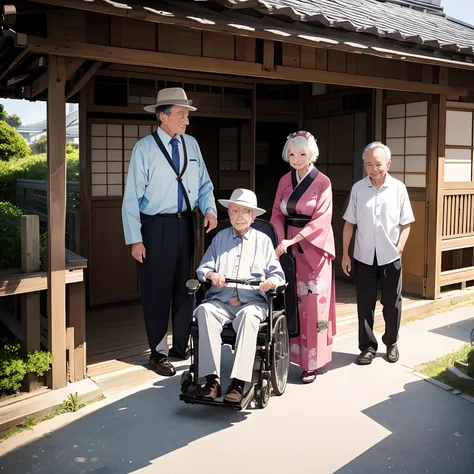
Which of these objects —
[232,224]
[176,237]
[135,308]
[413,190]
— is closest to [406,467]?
[232,224]

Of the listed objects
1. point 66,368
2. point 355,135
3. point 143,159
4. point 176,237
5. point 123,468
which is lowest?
point 123,468

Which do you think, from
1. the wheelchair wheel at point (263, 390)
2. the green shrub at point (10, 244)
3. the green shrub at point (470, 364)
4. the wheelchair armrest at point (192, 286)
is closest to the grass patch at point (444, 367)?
the green shrub at point (470, 364)

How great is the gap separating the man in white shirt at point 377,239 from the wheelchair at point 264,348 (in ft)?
2.65

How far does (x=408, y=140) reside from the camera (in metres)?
6.75

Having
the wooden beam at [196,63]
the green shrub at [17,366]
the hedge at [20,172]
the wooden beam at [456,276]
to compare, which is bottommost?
the green shrub at [17,366]

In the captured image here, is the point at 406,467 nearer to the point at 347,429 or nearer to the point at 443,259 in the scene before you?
the point at 347,429

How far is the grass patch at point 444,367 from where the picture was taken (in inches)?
176

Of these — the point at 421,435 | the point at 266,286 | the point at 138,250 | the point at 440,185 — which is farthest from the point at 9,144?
the point at 421,435

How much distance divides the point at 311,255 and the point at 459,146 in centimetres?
336

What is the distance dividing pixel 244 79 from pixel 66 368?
3.90m

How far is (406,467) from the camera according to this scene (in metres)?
3.24

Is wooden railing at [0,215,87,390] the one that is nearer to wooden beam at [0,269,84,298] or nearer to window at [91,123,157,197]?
wooden beam at [0,269,84,298]

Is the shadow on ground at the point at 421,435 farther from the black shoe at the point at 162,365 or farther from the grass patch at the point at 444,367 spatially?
the black shoe at the point at 162,365

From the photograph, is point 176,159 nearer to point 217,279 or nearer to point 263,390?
point 217,279
